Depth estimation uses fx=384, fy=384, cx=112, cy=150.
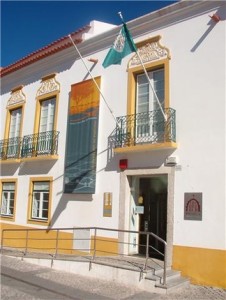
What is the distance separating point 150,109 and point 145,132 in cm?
72

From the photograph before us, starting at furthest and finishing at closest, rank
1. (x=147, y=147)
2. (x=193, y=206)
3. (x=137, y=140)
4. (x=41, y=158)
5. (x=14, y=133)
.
Result: 1. (x=14, y=133)
2. (x=41, y=158)
3. (x=137, y=140)
4. (x=147, y=147)
5. (x=193, y=206)

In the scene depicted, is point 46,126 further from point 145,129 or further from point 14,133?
point 145,129

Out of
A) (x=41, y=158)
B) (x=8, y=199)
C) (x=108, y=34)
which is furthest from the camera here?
(x=8, y=199)

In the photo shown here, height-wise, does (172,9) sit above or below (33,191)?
above

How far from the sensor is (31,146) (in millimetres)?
14703

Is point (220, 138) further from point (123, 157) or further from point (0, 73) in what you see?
point (0, 73)

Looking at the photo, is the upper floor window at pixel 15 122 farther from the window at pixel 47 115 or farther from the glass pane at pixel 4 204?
the glass pane at pixel 4 204

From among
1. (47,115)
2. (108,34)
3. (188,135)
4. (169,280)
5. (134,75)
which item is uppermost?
(108,34)

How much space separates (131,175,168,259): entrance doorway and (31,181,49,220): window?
4.02 meters

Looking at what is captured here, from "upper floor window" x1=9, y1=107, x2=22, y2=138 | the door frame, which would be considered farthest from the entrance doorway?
"upper floor window" x1=9, y1=107, x2=22, y2=138

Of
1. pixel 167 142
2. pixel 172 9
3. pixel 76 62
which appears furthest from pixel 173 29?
pixel 76 62

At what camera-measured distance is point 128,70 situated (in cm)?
1162

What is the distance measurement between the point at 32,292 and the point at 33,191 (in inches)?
260

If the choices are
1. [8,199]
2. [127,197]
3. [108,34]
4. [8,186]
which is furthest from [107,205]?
[8,186]
